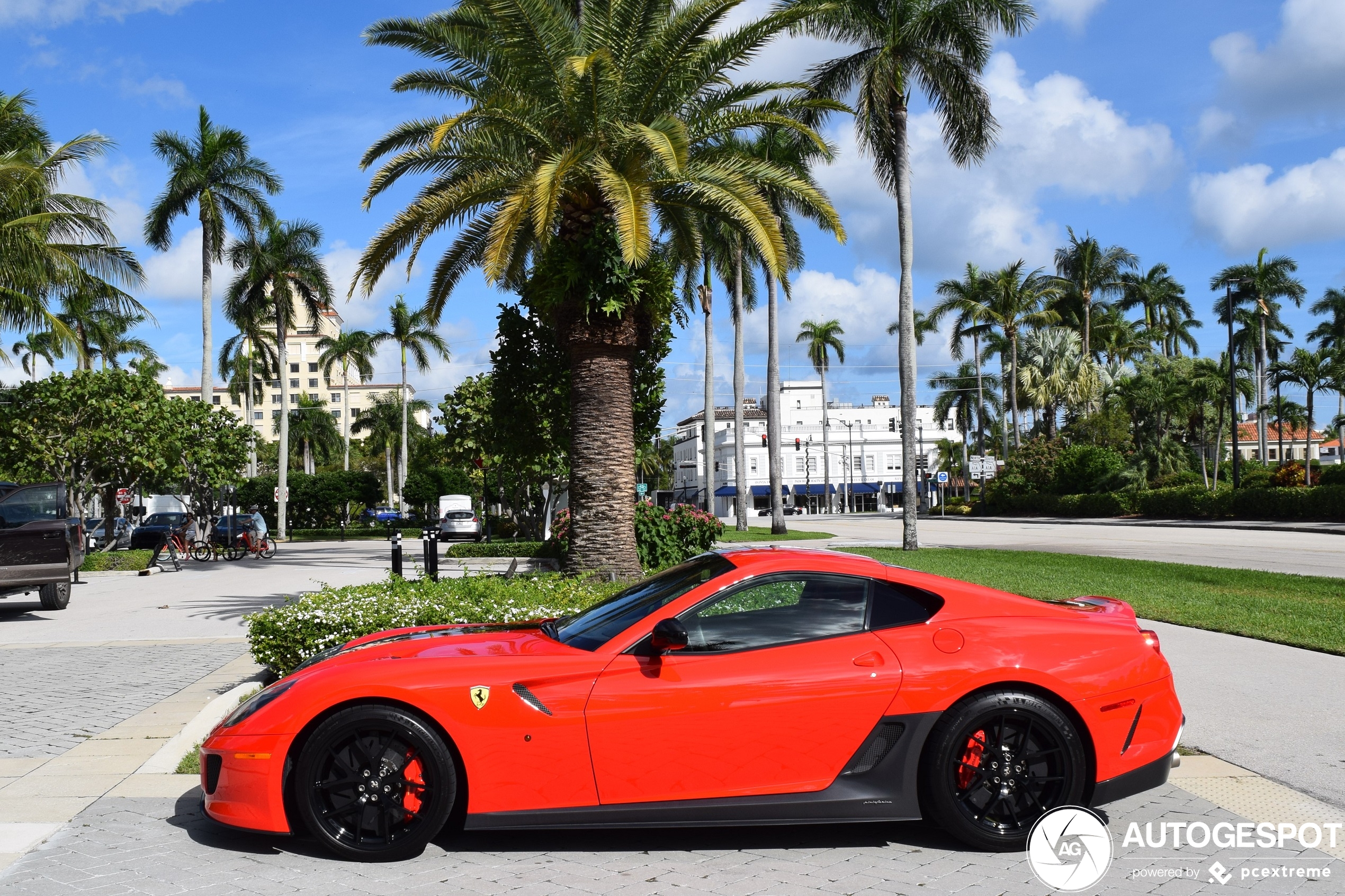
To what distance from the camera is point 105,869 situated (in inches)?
170

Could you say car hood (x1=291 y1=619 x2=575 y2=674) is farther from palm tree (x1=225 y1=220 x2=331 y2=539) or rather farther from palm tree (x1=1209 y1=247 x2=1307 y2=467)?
palm tree (x1=1209 y1=247 x2=1307 y2=467)

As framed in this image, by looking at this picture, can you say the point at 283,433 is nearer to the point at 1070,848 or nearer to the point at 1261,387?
the point at 1070,848

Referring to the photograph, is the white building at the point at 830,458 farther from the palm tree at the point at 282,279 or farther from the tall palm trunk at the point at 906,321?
the tall palm trunk at the point at 906,321

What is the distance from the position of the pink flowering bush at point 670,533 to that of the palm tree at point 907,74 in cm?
1009

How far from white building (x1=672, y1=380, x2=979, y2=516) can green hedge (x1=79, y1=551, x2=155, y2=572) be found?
226ft

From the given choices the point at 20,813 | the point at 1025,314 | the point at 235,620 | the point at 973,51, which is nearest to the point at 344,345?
the point at 1025,314

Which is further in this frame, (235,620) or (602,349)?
(235,620)

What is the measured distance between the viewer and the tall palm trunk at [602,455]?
1172 centimetres

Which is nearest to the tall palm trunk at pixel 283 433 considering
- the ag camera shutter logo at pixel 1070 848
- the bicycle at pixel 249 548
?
the bicycle at pixel 249 548

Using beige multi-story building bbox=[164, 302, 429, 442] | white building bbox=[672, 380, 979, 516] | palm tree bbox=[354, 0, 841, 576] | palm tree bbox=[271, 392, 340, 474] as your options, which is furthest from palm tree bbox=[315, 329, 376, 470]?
beige multi-story building bbox=[164, 302, 429, 442]

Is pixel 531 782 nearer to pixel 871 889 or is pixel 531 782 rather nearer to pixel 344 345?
pixel 871 889

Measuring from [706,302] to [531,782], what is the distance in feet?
133

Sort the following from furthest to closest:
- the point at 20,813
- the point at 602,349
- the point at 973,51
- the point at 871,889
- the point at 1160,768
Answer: the point at 973,51
the point at 602,349
the point at 20,813
the point at 1160,768
the point at 871,889

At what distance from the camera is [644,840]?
464 centimetres
